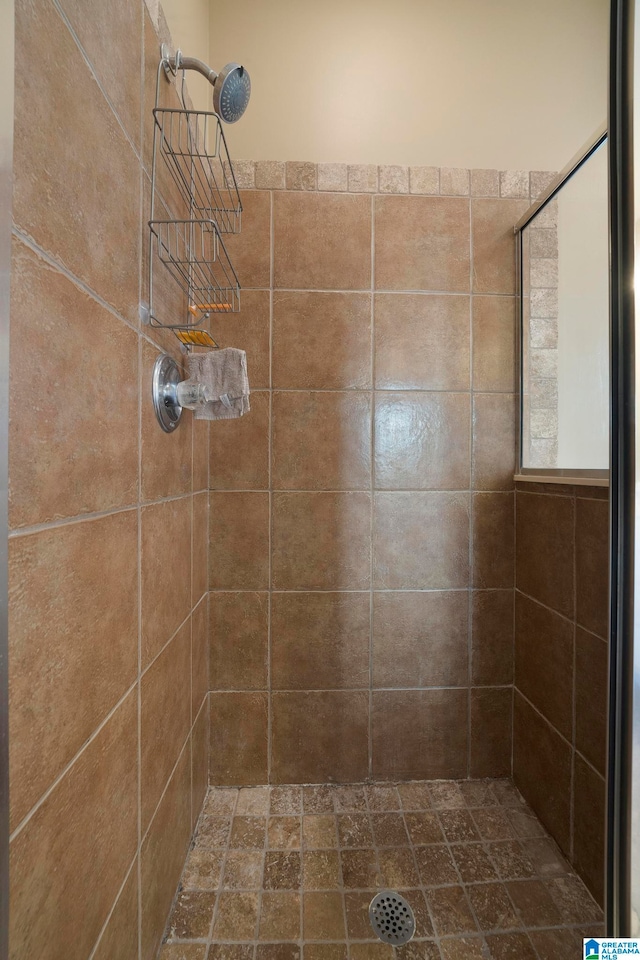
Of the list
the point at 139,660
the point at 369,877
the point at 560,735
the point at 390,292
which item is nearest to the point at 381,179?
the point at 390,292

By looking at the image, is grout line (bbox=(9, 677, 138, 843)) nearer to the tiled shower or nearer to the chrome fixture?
the tiled shower

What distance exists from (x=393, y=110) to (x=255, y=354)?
93cm

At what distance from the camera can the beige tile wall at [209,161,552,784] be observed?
1.33 m

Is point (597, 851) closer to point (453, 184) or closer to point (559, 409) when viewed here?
point (559, 409)

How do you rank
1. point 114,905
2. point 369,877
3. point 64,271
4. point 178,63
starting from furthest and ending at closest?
1. point 369,877
2. point 178,63
3. point 114,905
4. point 64,271

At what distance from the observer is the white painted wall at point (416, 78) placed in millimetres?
1348

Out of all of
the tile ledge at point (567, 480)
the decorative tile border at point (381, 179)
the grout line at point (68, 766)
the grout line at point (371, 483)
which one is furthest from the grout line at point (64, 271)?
the tile ledge at point (567, 480)

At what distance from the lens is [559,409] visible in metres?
1.22

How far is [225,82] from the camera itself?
2.63 feet

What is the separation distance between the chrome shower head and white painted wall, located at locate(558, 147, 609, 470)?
85 cm

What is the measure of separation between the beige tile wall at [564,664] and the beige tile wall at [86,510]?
965 mm

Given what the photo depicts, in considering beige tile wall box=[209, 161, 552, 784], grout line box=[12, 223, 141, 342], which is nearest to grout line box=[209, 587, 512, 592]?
beige tile wall box=[209, 161, 552, 784]

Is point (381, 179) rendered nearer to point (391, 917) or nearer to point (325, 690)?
point (325, 690)

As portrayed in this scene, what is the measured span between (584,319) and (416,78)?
1018 millimetres
